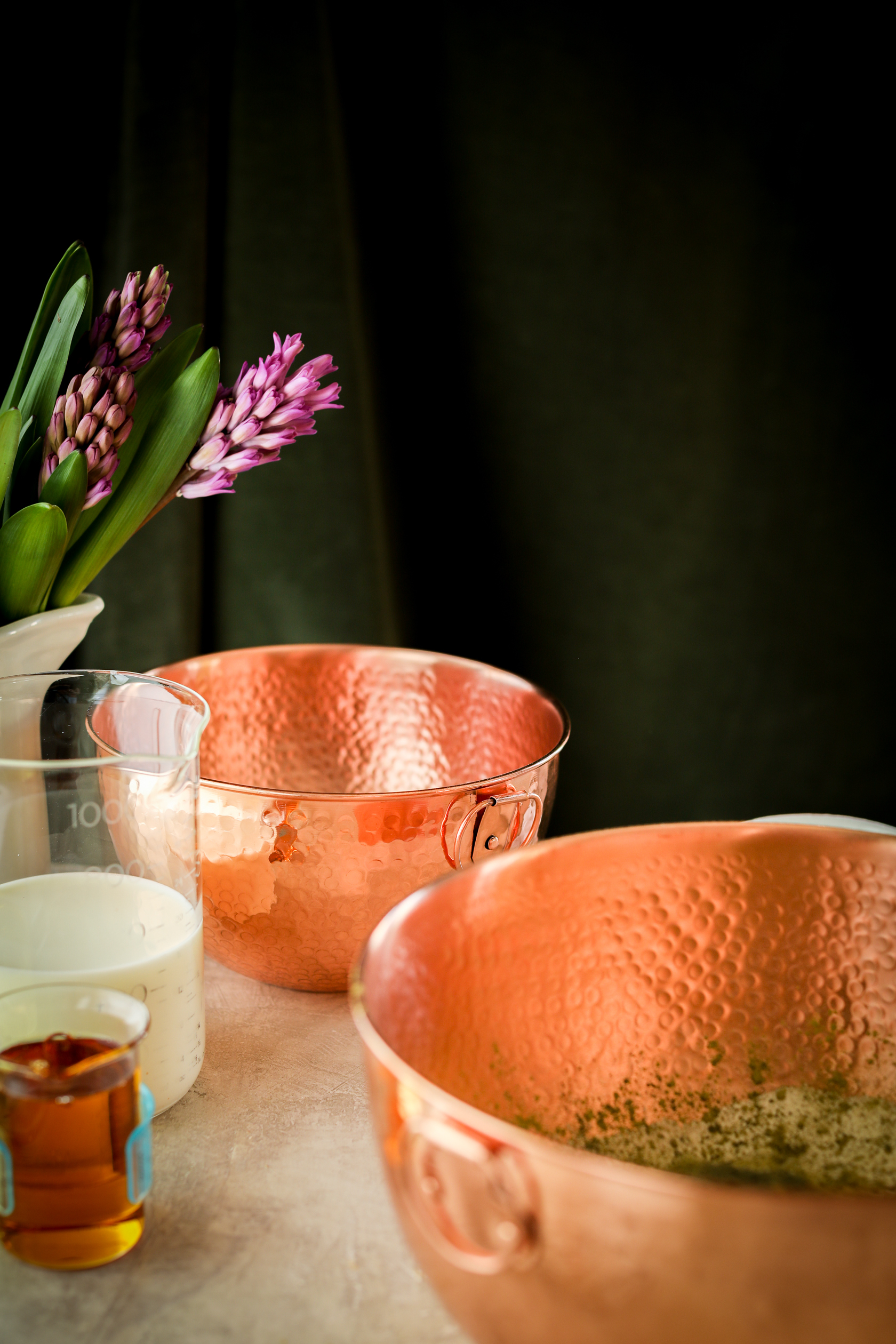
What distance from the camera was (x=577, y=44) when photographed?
119 cm

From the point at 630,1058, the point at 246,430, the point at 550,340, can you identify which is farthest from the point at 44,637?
the point at 550,340

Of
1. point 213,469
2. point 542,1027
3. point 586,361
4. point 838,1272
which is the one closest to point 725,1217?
point 838,1272

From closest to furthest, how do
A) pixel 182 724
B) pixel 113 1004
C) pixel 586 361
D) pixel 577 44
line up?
pixel 113 1004 → pixel 182 724 → pixel 577 44 → pixel 586 361

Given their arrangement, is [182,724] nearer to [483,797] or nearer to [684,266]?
[483,797]

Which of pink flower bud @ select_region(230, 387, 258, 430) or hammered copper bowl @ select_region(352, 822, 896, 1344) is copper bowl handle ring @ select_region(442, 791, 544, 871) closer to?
hammered copper bowl @ select_region(352, 822, 896, 1344)

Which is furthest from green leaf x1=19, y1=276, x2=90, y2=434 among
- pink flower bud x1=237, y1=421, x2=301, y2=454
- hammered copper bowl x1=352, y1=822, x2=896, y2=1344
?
hammered copper bowl x1=352, y1=822, x2=896, y2=1344

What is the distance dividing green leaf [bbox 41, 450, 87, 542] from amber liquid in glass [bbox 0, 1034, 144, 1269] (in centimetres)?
28

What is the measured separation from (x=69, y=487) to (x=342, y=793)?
0.24 m

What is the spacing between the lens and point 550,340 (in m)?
1.28

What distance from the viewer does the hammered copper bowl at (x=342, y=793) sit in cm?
60

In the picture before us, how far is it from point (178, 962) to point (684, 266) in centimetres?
103

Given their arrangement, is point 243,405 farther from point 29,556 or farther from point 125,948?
point 125,948

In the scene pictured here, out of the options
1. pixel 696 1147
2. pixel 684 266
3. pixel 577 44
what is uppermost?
pixel 577 44

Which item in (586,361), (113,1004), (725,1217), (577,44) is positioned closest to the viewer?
(725,1217)
